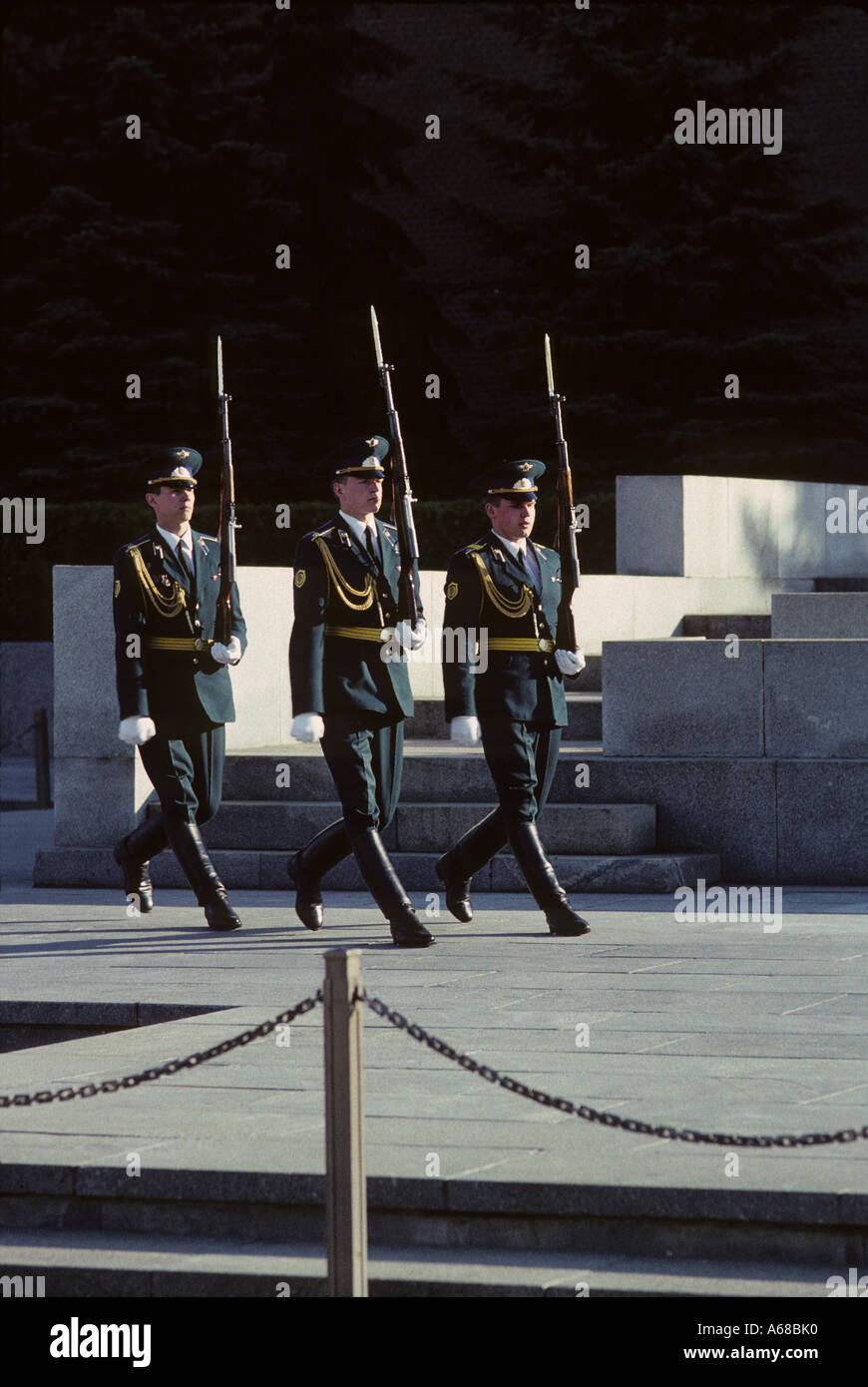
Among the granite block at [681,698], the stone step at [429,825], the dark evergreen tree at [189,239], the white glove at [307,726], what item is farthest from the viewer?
the dark evergreen tree at [189,239]

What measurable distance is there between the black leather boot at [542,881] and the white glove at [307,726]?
979 millimetres

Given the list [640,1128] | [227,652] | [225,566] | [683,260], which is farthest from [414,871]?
[683,260]

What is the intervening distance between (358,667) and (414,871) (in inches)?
99.3

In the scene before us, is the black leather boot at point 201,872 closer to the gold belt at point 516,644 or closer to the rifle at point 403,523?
the rifle at point 403,523

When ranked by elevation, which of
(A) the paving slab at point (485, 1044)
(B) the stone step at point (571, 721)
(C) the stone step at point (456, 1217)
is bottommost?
(C) the stone step at point (456, 1217)

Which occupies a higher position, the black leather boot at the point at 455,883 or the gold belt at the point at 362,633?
the gold belt at the point at 362,633

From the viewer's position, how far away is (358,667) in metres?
9.80

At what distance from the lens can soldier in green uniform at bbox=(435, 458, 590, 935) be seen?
9930 millimetres

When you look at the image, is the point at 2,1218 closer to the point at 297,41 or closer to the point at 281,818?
the point at 281,818

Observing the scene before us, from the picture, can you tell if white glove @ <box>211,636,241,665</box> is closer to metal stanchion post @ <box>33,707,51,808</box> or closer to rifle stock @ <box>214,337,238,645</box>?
rifle stock @ <box>214,337,238,645</box>

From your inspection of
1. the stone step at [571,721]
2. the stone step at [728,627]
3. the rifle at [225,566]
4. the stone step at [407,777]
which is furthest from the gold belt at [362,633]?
the stone step at [728,627]

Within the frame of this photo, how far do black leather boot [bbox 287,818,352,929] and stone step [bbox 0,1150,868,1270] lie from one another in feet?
13.2

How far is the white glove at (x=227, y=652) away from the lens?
10.4 metres

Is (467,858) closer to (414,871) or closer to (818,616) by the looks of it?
(414,871)
